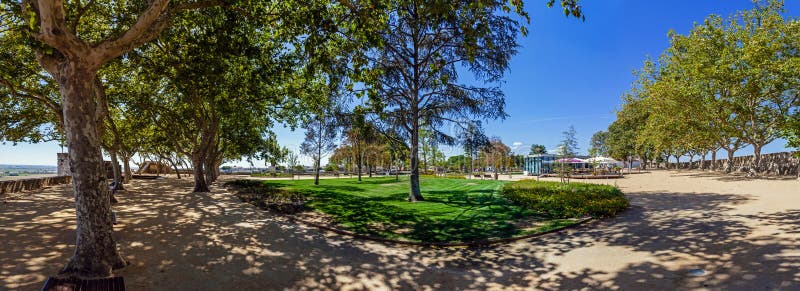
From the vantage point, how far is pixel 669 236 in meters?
7.92

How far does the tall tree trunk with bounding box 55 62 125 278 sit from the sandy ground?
1.63ft

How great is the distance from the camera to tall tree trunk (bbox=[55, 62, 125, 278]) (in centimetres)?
591

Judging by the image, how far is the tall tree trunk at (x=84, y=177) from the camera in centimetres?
591

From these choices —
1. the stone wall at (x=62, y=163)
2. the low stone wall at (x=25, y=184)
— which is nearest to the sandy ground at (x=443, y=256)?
the low stone wall at (x=25, y=184)

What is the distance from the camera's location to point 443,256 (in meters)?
7.98

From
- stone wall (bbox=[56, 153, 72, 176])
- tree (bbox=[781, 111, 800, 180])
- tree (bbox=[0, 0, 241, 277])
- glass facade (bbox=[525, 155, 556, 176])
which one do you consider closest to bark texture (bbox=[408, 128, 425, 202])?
tree (bbox=[0, 0, 241, 277])

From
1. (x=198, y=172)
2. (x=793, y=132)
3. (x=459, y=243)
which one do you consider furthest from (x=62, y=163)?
(x=793, y=132)

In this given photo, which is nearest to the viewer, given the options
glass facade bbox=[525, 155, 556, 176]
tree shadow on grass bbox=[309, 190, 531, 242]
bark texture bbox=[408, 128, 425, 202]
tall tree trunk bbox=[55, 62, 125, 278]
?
tall tree trunk bbox=[55, 62, 125, 278]

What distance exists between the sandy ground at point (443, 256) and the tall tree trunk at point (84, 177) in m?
0.50

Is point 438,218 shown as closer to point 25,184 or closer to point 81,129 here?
point 81,129

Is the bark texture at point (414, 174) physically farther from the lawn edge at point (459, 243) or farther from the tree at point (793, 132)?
the tree at point (793, 132)

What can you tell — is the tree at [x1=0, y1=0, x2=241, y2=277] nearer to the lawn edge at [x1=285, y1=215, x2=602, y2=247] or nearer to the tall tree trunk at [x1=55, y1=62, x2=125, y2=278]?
the tall tree trunk at [x1=55, y1=62, x2=125, y2=278]

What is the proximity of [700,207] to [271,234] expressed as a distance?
13.9 metres

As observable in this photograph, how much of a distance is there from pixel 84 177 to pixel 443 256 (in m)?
7.25
